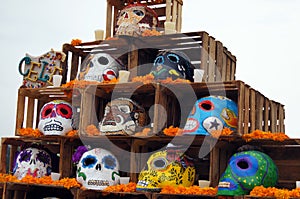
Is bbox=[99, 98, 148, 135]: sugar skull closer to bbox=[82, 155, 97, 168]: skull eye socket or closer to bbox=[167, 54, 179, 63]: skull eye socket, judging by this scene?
bbox=[82, 155, 97, 168]: skull eye socket

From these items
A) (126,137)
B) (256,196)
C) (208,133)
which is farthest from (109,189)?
(256,196)

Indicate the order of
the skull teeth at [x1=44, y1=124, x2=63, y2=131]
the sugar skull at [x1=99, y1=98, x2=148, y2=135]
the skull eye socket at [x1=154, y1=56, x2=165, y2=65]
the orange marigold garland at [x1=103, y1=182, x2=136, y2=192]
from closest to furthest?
the orange marigold garland at [x1=103, y1=182, x2=136, y2=192] < the sugar skull at [x1=99, y1=98, x2=148, y2=135] < the skull eye socket at [x1=154, y1=56, x2=165, y2=65] < the skull teeth at [x1=44, y1=124, x2=63, y2=131]

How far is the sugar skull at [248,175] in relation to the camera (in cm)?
591

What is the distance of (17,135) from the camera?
24.8 ft

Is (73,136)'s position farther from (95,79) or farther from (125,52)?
(125,52)

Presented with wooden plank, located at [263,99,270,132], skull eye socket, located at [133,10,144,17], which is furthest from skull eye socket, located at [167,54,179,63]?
wooden plank, located at [263,99,270,132]

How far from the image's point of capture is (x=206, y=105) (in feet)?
21.3

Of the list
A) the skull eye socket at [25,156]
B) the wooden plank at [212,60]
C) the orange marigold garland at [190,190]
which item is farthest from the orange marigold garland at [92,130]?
the wooden plank at [212,60]

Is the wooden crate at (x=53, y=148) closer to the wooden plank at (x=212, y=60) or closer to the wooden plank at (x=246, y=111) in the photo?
the wooden plank at (x=212, y=60)

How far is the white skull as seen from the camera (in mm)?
6805

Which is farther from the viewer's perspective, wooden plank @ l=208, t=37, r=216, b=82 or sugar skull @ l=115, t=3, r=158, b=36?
sugar skull @ l=115, t=3, r=158, b=36

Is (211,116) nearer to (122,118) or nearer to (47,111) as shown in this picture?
(122,118)

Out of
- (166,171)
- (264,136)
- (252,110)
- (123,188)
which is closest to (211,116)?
(252,110)

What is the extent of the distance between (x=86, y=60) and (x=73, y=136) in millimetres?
1039
